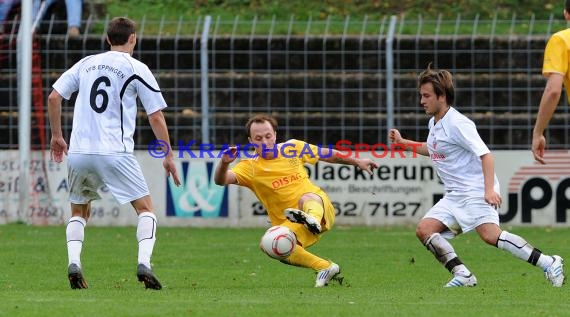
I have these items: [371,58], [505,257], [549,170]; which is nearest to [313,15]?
[371,58]

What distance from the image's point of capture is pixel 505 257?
1360cm

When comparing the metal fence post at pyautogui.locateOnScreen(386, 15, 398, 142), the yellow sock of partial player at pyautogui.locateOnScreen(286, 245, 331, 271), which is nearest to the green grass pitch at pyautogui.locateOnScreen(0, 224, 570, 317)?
the yellow sock of partial player at pyautogui.locateOnScreen(286, 245, 331, 271)

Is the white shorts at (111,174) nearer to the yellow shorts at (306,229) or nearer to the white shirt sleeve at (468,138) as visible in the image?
the yellow shorts at (306,229)

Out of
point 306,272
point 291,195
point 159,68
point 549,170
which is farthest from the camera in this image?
point 159,68

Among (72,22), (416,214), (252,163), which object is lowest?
(416,214)

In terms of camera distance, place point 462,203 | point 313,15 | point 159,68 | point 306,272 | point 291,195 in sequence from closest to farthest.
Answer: point 462,203 → point 291,195 → point 306,272 → point 159,68 → point 313,15

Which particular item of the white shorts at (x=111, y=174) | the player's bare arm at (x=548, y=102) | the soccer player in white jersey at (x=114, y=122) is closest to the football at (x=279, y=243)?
the soccer player in white jersey at (x=114, y=122)

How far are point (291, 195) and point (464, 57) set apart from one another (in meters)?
8.65

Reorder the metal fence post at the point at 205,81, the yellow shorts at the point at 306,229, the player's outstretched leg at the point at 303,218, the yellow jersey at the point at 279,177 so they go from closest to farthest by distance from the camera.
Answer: the player's outstretched leg at the point at 303,218 → the yellow shorts at the point at 306,229 → the yellow jersey at the point at 279,177 → the metal fence post at the point at 205,81

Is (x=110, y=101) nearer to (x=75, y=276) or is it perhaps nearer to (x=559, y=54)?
(x=75, y=276)

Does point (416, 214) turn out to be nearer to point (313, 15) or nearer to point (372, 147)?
point (372, 147)

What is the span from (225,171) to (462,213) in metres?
1.75

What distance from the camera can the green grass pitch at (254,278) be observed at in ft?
25.8

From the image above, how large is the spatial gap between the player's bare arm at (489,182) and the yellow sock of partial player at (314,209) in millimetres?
1353
